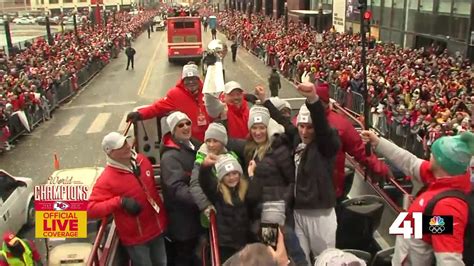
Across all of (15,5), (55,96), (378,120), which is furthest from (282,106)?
(15,5)

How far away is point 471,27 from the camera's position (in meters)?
23.0

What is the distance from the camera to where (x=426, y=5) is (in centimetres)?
2805

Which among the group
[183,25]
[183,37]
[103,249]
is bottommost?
[103,249]

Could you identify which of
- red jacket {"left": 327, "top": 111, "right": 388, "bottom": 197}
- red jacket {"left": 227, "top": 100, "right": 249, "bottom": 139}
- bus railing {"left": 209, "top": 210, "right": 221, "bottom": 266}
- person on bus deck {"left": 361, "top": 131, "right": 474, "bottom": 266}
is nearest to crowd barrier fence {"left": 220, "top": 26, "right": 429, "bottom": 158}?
red jacket {"left": 227, "top": 100, "right": 249, "bottom": 139}

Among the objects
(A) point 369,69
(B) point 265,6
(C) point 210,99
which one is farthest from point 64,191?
(B) point 265,6

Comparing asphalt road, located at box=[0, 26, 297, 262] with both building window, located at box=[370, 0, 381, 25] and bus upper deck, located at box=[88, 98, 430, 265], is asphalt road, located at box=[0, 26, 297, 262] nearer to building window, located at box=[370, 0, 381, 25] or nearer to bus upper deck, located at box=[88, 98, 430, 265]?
bus upper deck, located at box=[88, 98, 430, 265]

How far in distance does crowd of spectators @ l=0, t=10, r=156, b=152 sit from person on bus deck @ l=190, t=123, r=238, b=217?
47.0 feet

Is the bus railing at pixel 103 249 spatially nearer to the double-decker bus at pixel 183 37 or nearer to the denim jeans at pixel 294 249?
the denim jeans at pixel 294 249

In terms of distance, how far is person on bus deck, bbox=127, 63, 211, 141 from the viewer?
271 inches

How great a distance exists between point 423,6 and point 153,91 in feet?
51.2

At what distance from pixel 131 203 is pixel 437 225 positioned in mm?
2724

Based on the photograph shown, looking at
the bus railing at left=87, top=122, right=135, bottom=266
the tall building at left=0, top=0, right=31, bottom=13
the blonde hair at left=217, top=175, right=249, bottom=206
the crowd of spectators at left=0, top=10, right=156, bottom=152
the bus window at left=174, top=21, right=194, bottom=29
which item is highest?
the tall building at left=0, top=0, right=31, bottom=13

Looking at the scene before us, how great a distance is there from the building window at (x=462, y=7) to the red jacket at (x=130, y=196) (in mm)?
22338
